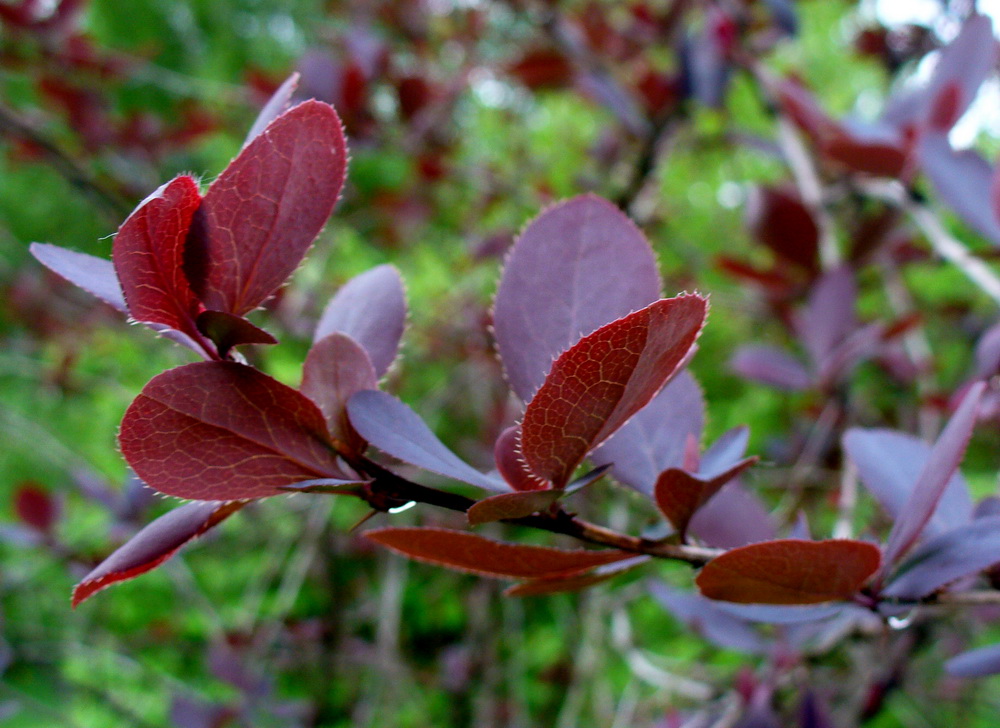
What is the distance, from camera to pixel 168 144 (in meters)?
1.92

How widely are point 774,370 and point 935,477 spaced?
764 millimetres

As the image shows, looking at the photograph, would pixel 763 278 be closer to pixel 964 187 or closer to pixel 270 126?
pixel 964 187

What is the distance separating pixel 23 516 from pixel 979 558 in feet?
5.02

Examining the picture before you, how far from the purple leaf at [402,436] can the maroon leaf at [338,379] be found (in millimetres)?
12

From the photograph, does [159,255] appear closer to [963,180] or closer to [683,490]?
[683,490]

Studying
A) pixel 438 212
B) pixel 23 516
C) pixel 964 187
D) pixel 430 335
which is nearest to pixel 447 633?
pixel 430 335

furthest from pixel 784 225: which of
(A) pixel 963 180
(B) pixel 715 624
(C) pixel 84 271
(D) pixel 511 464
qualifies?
(C) pixel 84 271

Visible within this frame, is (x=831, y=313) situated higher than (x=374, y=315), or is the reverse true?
(x=374, y=315)

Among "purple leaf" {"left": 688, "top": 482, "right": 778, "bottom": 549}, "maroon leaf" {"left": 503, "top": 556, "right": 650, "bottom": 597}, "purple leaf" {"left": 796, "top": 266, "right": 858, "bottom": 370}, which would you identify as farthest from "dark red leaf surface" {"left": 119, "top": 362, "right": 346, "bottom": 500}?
"purple leaf" {"left": 796, "top": 266, "right": 858, "bottom": 370}

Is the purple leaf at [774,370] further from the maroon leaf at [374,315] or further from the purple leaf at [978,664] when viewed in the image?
the maroon leaf at [374,315]

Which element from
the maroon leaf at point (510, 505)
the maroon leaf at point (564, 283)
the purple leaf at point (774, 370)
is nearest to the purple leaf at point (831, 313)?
the purple leaf at point (774, 370)

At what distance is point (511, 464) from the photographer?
372mm

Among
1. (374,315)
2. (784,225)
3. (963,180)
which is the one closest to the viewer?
(374,315)

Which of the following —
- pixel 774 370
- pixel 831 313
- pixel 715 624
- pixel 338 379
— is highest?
pixel 338 379
